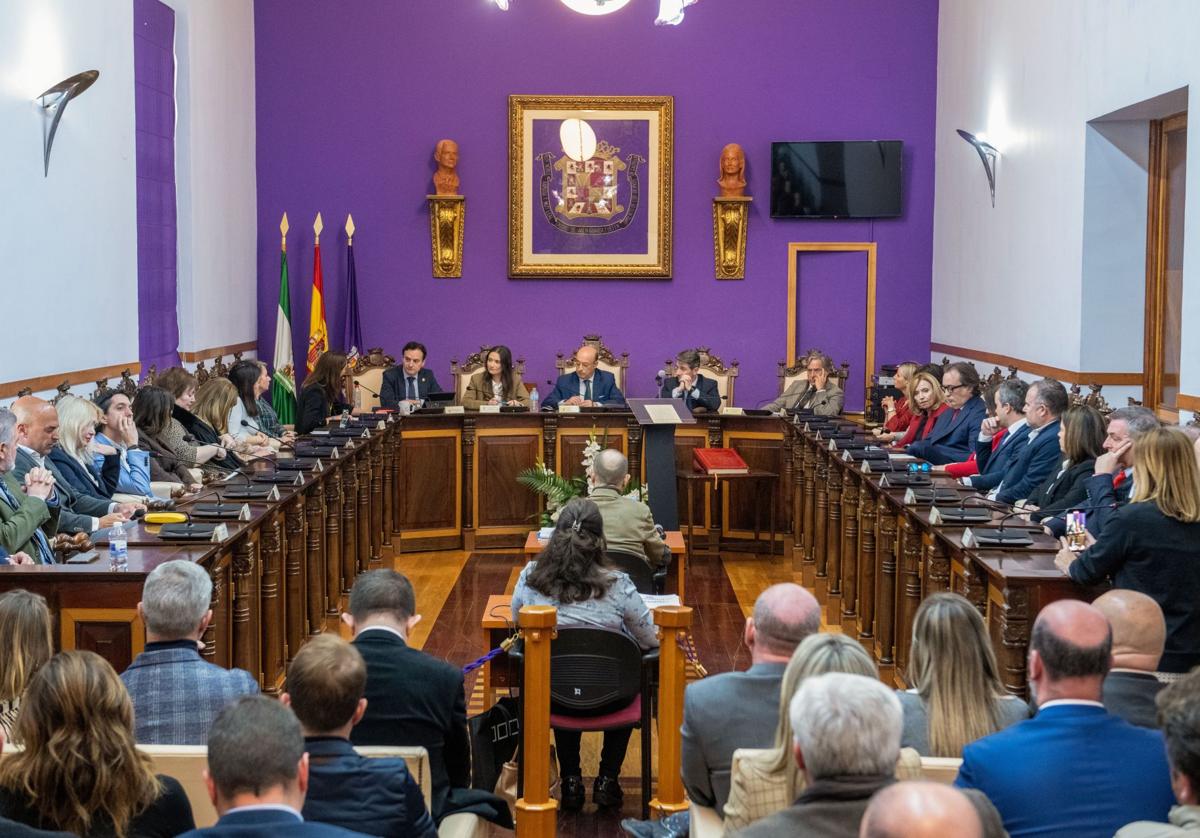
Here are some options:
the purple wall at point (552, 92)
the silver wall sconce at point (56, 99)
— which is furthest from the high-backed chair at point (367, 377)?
the silver wall sconce at point (56, 99)

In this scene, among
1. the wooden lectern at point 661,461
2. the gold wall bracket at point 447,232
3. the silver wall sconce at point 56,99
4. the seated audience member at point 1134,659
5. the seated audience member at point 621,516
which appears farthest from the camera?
the gold wall bracket at point 447,232

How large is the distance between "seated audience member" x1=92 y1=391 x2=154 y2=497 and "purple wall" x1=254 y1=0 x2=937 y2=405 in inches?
220

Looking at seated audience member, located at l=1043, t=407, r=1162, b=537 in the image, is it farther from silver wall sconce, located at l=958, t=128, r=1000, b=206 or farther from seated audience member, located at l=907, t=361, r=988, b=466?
silver wall sconce, located at l=958, t=128, r=1000, b=206

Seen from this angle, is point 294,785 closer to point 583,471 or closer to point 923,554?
point 923,554

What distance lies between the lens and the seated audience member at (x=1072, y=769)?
278 cm

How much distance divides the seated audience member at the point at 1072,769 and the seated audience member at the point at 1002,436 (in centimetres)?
452

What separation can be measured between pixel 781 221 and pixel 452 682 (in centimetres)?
963

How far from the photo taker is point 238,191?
12.3m

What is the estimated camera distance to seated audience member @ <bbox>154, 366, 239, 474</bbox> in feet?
26.4

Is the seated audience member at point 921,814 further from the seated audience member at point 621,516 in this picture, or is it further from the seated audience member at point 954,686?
the seated audience member at point 621,516

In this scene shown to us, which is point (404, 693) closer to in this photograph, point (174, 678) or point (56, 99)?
point (174, 678)

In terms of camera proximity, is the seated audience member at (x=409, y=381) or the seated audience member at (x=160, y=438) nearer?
the seated audience member at (x=160, y=438)

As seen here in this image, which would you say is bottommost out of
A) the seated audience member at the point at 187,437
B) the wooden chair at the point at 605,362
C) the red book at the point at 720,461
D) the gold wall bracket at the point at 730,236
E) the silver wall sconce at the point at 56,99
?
the red book at the point at 720,461

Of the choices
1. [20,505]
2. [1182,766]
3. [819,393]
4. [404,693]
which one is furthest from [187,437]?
[1182,766]
